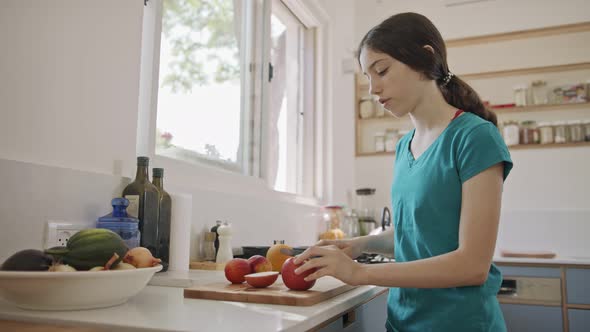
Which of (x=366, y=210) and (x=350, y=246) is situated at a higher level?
(x=366, y=210)

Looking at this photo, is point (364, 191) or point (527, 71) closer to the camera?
point (527, 71)

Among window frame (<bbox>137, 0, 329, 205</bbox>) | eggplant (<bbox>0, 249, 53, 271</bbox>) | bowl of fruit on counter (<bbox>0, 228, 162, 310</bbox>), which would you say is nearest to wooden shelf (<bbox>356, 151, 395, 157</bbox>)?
window frame (<bbox>137, 0, 329, 205</bbox>)

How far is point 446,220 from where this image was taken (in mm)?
1100

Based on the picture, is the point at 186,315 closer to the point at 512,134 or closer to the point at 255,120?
the point at 255,120

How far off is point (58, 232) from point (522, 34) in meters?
3.48

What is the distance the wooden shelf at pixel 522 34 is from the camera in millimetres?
3453

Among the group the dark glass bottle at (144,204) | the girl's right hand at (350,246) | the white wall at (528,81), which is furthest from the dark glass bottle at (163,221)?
the white wall at (528,81)

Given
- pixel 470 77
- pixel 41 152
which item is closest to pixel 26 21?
pixel 41 152

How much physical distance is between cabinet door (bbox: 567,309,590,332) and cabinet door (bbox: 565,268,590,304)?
2.2 inches

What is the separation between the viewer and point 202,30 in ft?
6.88

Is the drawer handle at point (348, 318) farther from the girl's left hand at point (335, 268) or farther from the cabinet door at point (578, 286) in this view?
the cabinet door at point (578, 286)

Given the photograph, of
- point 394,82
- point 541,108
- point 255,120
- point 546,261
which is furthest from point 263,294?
point 541,108

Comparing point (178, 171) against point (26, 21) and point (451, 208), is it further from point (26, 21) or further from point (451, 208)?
point (451, 208)

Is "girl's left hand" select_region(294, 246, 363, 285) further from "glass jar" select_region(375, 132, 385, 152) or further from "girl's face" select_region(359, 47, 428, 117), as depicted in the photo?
"glass jar" select_region(375, 132, 385, 152)
